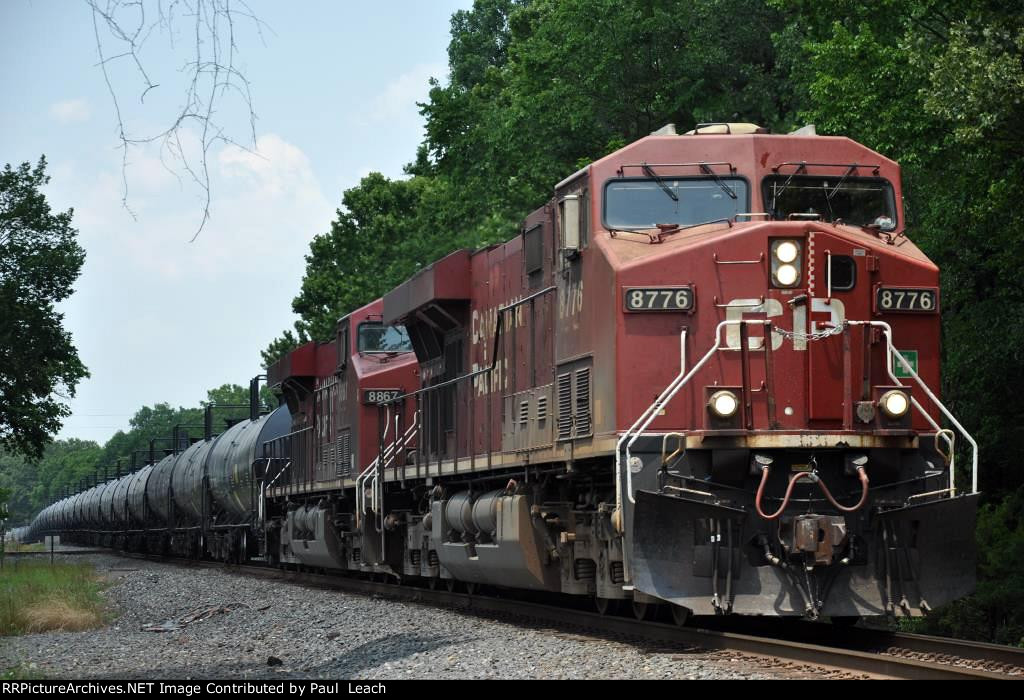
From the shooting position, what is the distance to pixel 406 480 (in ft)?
61.2

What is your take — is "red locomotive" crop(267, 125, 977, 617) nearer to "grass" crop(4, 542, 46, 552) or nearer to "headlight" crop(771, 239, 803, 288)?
"headlight" crop(771, 239, 803, 288)

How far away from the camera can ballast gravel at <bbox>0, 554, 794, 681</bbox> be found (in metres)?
9.70

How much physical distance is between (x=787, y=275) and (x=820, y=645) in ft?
10.4

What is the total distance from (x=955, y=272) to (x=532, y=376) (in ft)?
33.7

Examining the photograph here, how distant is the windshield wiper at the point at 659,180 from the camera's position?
39.1ft

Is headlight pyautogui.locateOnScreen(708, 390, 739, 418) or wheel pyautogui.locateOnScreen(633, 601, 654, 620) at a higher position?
headlight pyautogui.locateOnScreen(708, 390, 739, 418)

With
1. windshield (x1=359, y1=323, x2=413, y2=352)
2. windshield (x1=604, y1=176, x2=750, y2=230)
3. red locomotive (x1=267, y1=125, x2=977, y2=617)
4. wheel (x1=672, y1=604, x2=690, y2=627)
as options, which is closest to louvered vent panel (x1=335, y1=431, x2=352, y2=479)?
windshield (x1=359, y1=323, x2=413, y2=352)

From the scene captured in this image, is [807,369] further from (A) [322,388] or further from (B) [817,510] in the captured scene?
(A) [322,388]

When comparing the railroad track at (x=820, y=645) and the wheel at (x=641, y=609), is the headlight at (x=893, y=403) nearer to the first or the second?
the railroad track at (x=820, y=645)

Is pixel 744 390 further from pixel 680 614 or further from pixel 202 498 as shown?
pixel 202 498

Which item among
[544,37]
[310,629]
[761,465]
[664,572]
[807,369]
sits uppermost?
[544,37]

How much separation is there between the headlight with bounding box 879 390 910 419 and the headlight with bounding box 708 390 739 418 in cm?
121

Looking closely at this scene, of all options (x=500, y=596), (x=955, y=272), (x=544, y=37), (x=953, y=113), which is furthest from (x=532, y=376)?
(x=544, y=37)

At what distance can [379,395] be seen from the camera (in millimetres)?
20906
